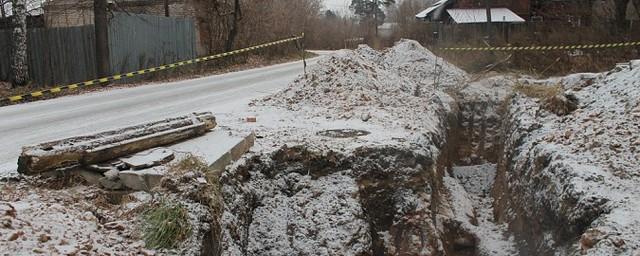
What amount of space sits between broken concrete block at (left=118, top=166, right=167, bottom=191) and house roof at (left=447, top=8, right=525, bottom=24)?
1142 inches

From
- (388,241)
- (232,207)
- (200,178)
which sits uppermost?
(200,178)

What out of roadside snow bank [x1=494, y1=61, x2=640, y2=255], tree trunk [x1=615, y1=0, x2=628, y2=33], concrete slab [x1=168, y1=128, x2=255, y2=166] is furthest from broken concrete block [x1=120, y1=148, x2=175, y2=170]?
tree trunk [x1=615, y1=0, x2=628, y2=33]

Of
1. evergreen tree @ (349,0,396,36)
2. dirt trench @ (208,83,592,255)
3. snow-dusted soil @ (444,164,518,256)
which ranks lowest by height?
snow-dusted soil @ (444,164,518,256)

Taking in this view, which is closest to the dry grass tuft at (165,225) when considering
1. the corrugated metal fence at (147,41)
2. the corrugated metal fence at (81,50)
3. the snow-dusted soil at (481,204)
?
the snow-dusted soil at (481,204)

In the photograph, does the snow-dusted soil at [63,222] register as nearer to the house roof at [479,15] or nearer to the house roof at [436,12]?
the house roof at [479,15]

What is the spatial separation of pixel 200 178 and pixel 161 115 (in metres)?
5.63

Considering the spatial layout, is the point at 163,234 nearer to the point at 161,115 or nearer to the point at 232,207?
the point at 232,207

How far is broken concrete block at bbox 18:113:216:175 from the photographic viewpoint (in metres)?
6.16

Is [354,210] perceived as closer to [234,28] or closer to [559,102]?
[559,102]

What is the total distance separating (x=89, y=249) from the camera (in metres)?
4.98

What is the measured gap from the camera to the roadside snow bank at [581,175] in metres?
6.23

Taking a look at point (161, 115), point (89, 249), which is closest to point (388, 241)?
point (89, 249)

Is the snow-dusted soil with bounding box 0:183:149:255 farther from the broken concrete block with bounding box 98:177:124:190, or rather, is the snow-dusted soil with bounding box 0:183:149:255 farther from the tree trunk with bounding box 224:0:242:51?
the tree trunk with bounding box 224:0:242:51

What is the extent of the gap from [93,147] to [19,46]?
47.7ft
